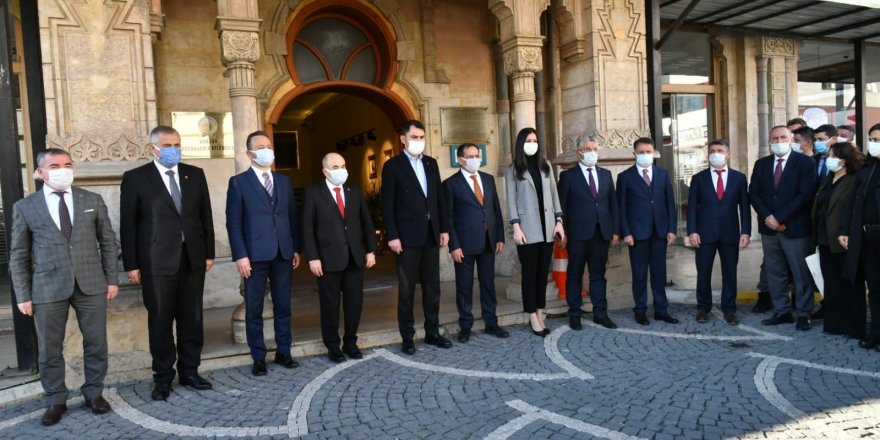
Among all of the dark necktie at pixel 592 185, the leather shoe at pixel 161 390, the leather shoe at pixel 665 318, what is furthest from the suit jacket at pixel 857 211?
the leather shoe at pixel 161 390

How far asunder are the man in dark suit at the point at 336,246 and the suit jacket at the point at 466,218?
802mm

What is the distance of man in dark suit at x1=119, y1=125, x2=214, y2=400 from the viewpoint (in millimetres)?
4438

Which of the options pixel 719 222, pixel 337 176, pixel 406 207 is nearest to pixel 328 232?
pixel 337 176

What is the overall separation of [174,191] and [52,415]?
5.42 feet

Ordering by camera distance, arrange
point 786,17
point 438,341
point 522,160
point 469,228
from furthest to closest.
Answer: point 786,17, point 522,160, point 469,228, point 438,341

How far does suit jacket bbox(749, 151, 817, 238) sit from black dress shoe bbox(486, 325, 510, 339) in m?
2.74

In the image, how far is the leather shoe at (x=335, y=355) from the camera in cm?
521

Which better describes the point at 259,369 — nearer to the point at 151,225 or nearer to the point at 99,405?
Result: the point at 99,405

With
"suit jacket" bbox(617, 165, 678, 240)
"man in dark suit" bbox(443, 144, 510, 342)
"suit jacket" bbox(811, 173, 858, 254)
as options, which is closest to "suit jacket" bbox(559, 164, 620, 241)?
"suit jacket" bbox(617, 165, 678, 240)

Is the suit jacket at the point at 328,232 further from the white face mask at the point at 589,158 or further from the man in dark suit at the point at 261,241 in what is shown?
the white face mask at the point at 589,158

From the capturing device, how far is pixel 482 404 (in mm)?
4078

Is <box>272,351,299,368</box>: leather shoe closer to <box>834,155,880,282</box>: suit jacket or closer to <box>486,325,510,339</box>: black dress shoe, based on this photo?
<box>486,325,510,339</box>: black dress shoe

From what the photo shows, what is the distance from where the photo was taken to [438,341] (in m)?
5.62

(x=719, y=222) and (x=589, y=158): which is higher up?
(x=589, y=158)
